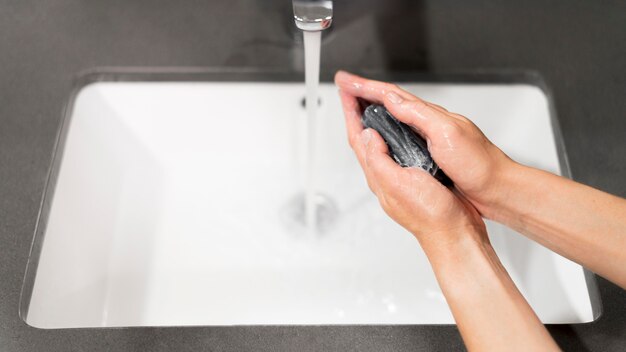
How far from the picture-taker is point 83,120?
789mm

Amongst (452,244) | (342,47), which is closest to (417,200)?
(452,244)

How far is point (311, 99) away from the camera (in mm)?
718

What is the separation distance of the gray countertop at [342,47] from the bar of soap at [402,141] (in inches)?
5.9

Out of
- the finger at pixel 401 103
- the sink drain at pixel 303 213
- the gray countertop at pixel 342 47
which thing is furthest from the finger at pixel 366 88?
the sink drain at pixel 303 213

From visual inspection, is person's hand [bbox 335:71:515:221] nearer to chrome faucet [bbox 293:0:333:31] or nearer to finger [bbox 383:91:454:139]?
finger [bbox 383:91:454:139]

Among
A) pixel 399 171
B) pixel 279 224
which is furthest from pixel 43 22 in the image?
pixel 399 171

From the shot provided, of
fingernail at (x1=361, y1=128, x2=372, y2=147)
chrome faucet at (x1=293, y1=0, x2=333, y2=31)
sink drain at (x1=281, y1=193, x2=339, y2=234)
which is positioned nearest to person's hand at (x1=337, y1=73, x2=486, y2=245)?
fingernail at (x1=361, y1=128, x2=372, y2=147)

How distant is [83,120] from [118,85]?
70 millimetres

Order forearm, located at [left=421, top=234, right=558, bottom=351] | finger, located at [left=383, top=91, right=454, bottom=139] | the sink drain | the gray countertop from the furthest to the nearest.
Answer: the sink drain
the gray countertop
finger, located at [left=383, top=91, right=454, bottom=139]
forearm, located at [left=421, top=234, right=558, bottom=351]

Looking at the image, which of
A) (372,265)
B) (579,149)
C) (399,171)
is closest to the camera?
(399,171)

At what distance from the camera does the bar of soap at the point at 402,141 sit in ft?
2.07

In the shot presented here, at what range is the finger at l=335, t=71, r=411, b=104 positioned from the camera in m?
0.67

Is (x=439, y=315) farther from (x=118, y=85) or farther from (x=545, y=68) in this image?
(x=118, y=85)

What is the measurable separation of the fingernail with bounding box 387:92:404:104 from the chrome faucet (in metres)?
0.12
